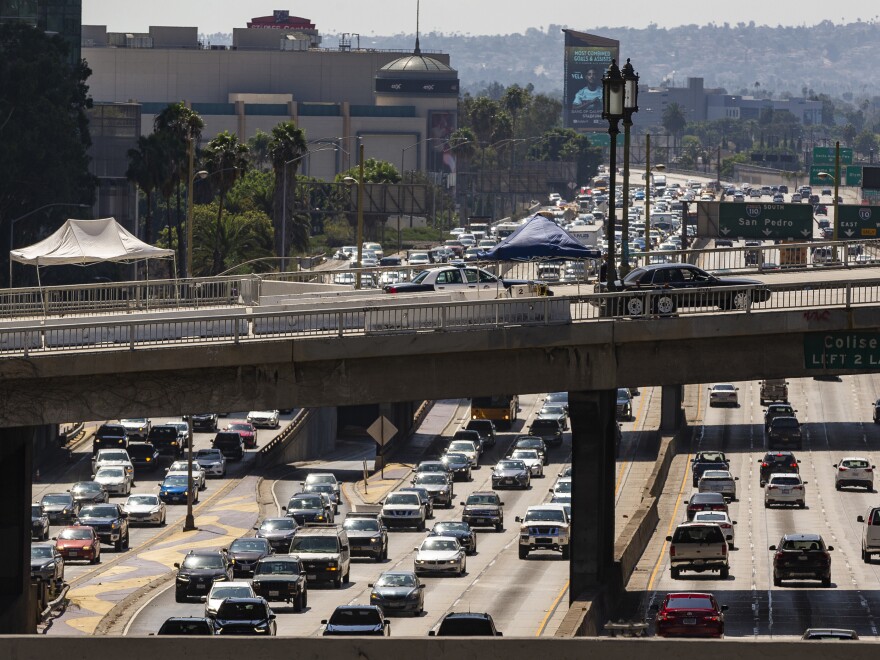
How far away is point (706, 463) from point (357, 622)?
4500 cm

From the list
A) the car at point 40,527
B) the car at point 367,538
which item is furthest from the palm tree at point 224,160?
the car at point 367,538

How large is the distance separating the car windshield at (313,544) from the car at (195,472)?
899 inches

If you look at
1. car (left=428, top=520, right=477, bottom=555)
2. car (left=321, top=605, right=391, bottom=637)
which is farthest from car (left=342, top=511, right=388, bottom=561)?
car (left=321, top=605, right=391, bottom=637)

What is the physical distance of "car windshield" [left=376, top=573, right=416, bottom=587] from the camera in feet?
178

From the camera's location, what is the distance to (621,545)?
61938 millimetres

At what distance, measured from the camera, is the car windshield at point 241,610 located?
45.6 m

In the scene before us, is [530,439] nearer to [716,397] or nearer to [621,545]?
[716,397]

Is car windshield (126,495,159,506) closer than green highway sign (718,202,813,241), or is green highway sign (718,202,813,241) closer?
car windshield (126,495,159,506)

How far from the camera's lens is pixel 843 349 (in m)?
50.9

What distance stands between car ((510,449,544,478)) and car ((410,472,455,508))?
719 cm

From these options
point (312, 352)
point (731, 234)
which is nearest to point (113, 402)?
point (312, 352)

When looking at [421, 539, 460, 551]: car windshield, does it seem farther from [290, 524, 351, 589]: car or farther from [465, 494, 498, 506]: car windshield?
[465, 494, 498, 506]: car windshield

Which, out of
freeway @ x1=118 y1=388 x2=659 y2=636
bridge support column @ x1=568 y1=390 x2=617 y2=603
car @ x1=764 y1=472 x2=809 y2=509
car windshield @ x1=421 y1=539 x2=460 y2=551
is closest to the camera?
freeway @ x1=118 y1=388 x2=659 y2=636

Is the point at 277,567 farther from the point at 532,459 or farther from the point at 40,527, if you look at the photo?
the point at 532,459
